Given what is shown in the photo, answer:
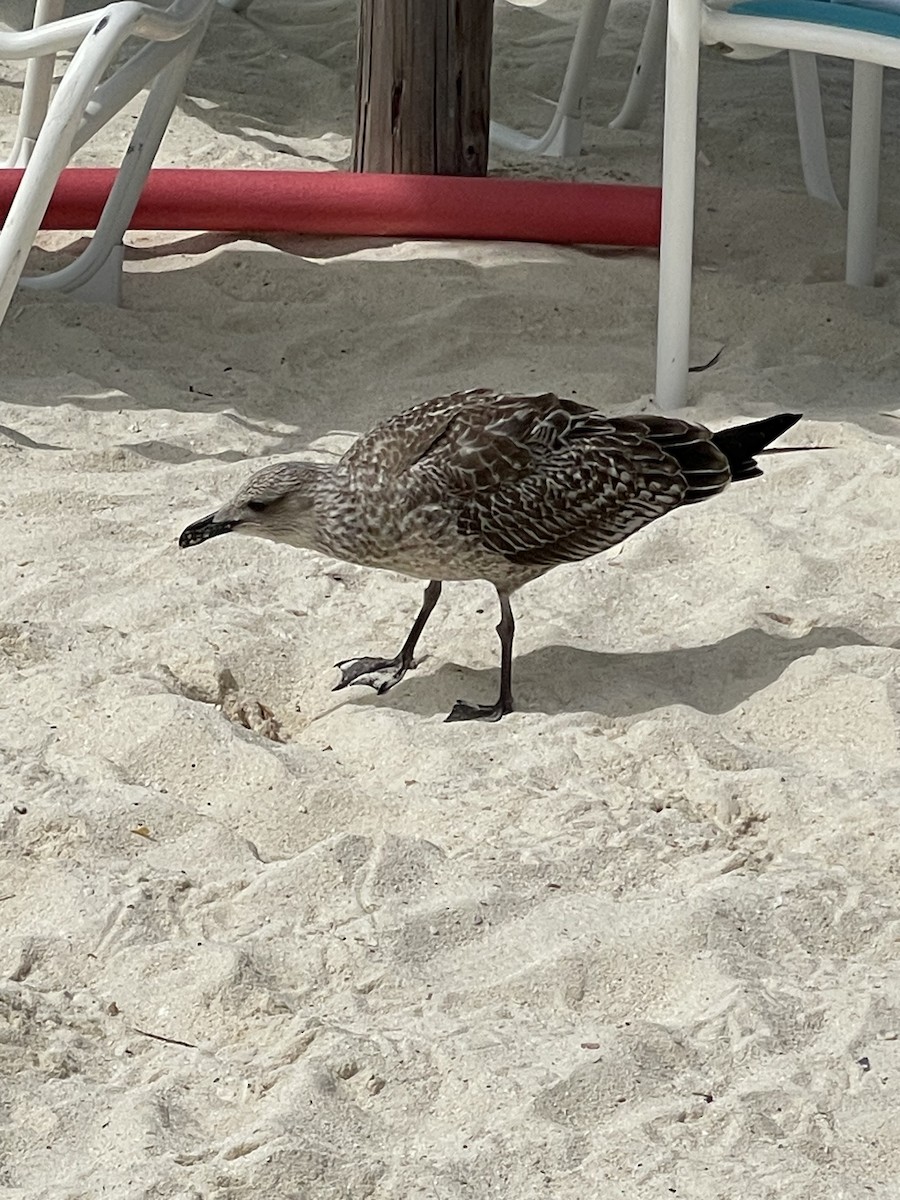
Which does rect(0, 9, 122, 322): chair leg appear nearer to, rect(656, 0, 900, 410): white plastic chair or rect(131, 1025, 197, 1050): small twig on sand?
rect(656, 0, 900, 410): white plastic chair

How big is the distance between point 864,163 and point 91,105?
2.52 metres

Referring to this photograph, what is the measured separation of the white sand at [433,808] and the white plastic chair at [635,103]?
1.21 m

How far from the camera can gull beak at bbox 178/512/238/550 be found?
3535mm

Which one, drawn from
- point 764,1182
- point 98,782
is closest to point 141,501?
point 98,782

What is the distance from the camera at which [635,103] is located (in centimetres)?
761

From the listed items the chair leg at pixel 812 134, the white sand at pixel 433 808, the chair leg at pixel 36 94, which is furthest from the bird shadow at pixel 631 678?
the chair leg at pixel 812 134

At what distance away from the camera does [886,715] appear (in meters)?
3.51

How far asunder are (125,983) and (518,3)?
7779 millimetres

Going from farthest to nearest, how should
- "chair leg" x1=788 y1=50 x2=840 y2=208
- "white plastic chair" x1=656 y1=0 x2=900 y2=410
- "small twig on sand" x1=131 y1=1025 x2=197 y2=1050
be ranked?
"chair leg" x1=788 y1=50 x2=840 y2=208 < "white plastic chair" x1=656 y1=0 x2=900 y2=410 < "small twig on sand" x1=131 y1=1025 x2=197 y2=1050

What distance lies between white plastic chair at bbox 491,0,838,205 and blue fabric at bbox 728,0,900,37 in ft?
5.17

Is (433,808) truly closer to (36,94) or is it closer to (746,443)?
(746,443)

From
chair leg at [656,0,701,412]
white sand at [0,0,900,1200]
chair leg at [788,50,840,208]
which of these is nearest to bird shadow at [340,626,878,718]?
white sand at [0,0,900,1200]

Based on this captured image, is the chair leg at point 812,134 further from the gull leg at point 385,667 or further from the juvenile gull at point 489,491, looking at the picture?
the gull leg at point 385,667

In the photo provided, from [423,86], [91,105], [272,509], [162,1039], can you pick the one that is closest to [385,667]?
[272,509]
